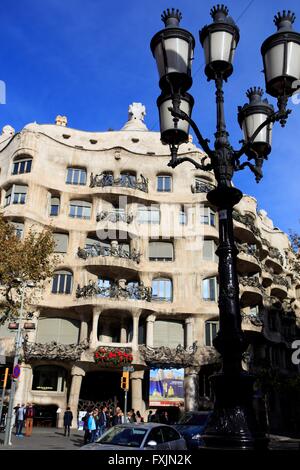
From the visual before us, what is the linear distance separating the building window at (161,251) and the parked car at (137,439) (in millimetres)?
23340

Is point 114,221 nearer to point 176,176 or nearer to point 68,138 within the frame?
point 176,176

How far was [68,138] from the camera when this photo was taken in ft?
126

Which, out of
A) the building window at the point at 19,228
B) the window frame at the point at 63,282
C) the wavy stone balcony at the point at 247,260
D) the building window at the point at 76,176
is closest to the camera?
the building window at the point at 19,228

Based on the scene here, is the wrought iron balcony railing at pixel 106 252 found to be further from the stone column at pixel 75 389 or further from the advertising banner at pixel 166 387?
the advertising banner at pixel 166 387

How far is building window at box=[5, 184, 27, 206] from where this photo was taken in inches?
1278

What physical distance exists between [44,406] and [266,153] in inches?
1052

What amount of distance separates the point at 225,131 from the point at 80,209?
92.0 feet

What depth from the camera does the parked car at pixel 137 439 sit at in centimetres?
927

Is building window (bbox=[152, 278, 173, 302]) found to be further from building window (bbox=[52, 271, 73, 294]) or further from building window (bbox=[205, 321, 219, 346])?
building window (bbox=[52, 271, 73, 294])

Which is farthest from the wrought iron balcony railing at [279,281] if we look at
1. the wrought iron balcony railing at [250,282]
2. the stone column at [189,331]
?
the stone column at [189,331]

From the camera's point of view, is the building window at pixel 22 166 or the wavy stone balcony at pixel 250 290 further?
the wavy stone balcony at pixel 250 290

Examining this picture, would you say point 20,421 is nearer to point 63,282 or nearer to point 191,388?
point 63,282

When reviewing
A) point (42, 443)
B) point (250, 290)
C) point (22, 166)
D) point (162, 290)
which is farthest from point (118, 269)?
point (42, 443)

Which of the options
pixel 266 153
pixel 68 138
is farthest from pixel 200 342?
pixel 266 153
